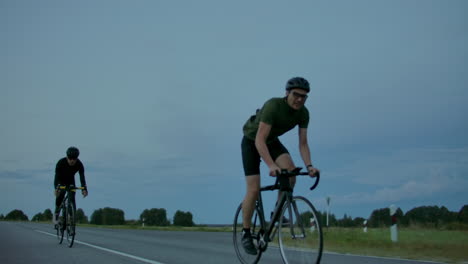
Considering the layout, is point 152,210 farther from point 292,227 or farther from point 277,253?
point 292,227

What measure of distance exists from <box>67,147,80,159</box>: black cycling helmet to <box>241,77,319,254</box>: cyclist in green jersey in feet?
21.7

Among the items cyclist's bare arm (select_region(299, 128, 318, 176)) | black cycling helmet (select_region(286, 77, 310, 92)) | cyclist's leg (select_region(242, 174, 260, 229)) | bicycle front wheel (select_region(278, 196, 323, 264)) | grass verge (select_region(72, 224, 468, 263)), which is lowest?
grass verge (select_region(72, 224, 468, 263))

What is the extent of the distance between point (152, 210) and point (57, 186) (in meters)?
46.7

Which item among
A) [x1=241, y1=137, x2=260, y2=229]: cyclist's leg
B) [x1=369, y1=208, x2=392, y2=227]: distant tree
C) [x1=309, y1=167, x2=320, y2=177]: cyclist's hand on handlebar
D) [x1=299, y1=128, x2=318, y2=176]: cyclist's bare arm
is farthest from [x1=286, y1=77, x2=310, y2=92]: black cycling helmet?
[x1=369, y1=208, x2=392, y2=227]: distant tree

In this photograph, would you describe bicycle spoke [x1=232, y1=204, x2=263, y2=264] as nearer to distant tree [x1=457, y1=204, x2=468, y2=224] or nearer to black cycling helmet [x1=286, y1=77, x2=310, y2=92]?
black cycling helmet [x1=286, y1=77, x2=310, y2=92]

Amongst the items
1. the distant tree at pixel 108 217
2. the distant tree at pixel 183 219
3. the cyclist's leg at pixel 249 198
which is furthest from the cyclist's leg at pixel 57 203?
the distant tree at pixel 108 217

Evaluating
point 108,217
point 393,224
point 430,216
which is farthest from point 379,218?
point 108,217

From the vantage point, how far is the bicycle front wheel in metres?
5.46

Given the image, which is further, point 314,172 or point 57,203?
point 57,203

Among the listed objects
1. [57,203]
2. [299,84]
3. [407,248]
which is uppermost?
[299,84]

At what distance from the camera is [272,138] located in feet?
21.3

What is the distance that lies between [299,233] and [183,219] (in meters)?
46.0

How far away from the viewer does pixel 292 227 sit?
582 cm

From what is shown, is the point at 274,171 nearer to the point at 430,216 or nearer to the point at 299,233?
the point at 299,233
